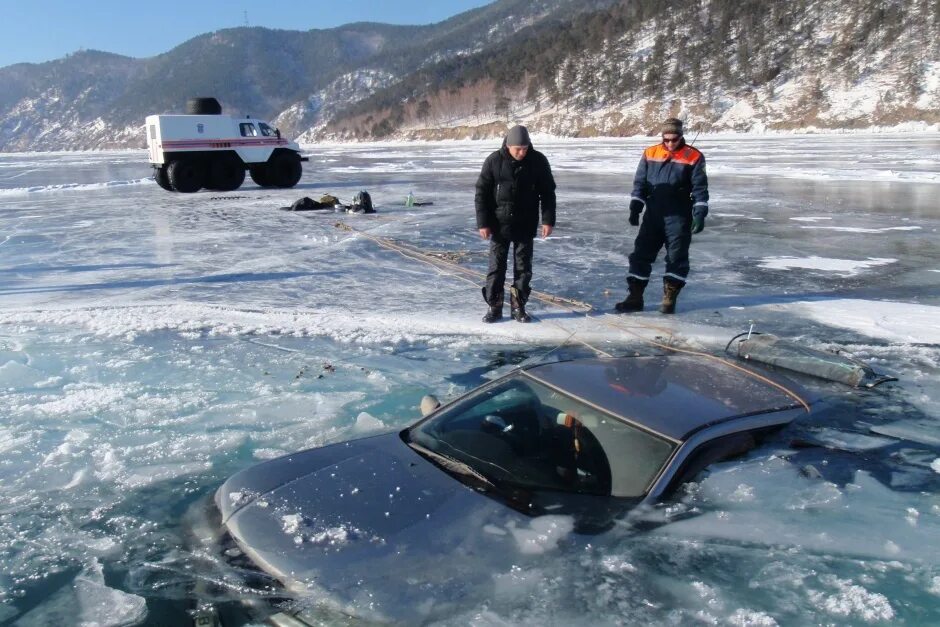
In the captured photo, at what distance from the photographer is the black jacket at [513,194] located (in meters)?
6.36

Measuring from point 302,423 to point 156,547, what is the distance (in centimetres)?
152

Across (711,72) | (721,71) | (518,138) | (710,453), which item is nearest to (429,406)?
(710,453)

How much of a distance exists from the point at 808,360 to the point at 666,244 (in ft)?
7.51

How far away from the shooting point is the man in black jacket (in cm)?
634

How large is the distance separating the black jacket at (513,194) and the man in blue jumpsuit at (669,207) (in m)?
0.86

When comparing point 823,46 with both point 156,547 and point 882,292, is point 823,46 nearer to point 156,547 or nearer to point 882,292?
point 882,292

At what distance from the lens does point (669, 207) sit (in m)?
6.73

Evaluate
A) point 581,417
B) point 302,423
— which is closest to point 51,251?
point 302,423

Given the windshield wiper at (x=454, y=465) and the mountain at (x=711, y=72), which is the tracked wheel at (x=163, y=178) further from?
→ the mountain at (x=711, y=72)

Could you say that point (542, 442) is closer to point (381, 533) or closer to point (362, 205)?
point (381, 533)

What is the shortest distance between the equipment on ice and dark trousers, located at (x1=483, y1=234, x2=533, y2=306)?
201 centimetres

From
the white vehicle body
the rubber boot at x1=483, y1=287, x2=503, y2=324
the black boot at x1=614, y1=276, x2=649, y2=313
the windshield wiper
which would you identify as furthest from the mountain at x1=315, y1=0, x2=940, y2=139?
the windshield wiper

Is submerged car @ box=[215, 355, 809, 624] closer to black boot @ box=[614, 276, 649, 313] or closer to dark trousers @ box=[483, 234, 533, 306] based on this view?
dark trousers @ box=[483, 234, 533, 306]

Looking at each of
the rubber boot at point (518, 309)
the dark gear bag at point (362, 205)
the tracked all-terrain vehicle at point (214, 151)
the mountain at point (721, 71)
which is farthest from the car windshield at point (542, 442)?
the mountain at point (721, 71)
